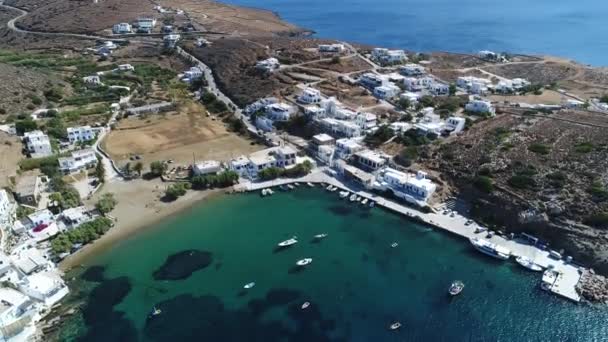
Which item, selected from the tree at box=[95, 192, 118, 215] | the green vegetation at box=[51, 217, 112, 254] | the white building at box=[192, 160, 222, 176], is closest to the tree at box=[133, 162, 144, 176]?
the tree at box=[95, 192, 118, 215]

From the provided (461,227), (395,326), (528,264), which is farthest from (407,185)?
(395,326)

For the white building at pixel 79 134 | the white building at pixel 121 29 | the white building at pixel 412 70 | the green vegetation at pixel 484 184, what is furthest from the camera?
the white building at pixel 121 29

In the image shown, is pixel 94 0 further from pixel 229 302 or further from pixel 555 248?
pixel 555 248

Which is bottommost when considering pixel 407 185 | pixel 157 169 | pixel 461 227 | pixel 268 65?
pixel 461 227

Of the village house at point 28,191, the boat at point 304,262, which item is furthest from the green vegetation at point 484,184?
the village house at point 28,191

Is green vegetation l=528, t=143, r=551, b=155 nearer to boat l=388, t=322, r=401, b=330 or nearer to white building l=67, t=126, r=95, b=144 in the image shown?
boat l=388, t=322, r=401, b=330

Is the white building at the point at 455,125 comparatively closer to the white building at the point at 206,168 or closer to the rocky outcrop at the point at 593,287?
Answer: the rocky outcrop at the point at 593,287

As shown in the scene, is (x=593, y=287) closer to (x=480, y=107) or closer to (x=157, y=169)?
(x=480, y=107)
